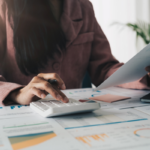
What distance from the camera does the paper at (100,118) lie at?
0.39 metres

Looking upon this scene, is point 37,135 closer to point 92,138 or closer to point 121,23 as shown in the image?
point 92,138

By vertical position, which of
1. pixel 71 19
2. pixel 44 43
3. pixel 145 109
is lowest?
pixel 145 109

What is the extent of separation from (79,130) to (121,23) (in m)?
2.31

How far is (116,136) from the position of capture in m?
0.32

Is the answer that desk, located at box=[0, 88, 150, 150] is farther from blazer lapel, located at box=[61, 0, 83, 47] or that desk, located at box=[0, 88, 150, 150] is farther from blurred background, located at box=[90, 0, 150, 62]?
blurred background, located at box=[90, 0, 150, 62]

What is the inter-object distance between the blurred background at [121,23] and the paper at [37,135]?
2.13 metres

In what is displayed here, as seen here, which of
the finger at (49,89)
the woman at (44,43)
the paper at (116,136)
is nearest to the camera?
the paper at (116,136)

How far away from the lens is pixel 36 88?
535mm

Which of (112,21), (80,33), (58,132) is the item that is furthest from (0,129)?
(112,21)

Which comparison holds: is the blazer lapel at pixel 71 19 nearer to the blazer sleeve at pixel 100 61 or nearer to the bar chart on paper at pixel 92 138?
the blazer sleeve at pixel 100 61

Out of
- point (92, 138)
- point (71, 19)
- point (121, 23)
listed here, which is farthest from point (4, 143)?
point (121, 23)

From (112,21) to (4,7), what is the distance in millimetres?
1714

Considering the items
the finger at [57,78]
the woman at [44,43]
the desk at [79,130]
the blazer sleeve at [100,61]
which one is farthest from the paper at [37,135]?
the blazer sleeve at [100,61]

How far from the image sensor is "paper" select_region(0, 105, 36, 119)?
0.47 m
